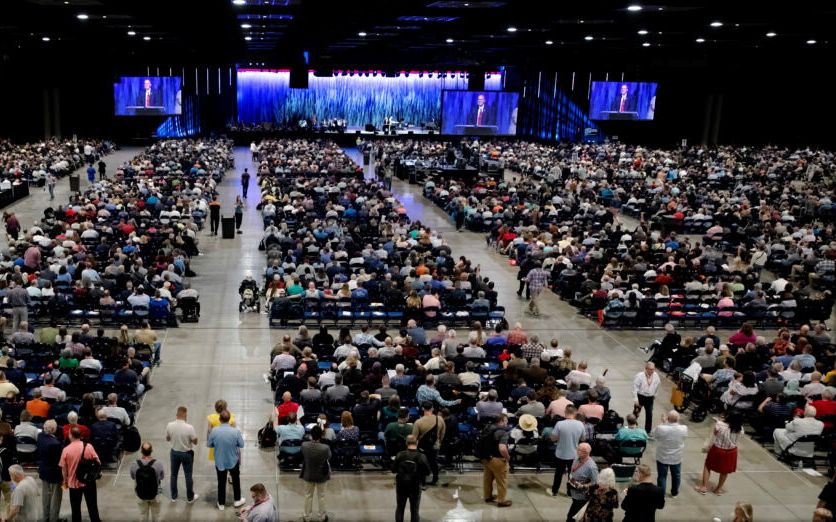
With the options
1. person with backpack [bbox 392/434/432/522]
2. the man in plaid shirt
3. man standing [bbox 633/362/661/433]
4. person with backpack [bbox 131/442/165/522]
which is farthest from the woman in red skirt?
the man in plaid shirt

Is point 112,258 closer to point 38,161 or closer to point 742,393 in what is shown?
point 742,393

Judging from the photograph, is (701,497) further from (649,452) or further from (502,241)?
(502,241)

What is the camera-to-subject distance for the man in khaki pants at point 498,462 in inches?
436

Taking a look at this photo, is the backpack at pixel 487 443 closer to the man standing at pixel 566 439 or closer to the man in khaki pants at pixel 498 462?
the man in khaki pants at pixel 498 462

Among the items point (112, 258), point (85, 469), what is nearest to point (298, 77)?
point (112, 258)

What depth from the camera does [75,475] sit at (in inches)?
393

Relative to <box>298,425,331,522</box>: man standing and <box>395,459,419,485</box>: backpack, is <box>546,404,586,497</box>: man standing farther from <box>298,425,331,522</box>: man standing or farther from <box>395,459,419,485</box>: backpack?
<box>298,425,331,522</box>: man standing

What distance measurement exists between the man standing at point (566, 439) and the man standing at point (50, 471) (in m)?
6.24

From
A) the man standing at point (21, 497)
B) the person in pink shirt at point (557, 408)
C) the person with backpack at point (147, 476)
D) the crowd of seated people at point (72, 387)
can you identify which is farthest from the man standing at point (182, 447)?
the person in pink shirt at point (557, 408)

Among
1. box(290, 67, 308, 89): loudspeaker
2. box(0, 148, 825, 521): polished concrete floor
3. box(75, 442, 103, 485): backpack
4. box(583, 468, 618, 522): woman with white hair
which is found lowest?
box(0, 148, 825, 521): polished concrete floor

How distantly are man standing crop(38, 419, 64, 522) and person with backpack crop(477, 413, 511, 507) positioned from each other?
5.11 meters

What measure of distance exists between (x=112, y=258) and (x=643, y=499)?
54.8 feet

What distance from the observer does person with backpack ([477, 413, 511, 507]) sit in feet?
36.2

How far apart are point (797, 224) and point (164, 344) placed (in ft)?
78.1
